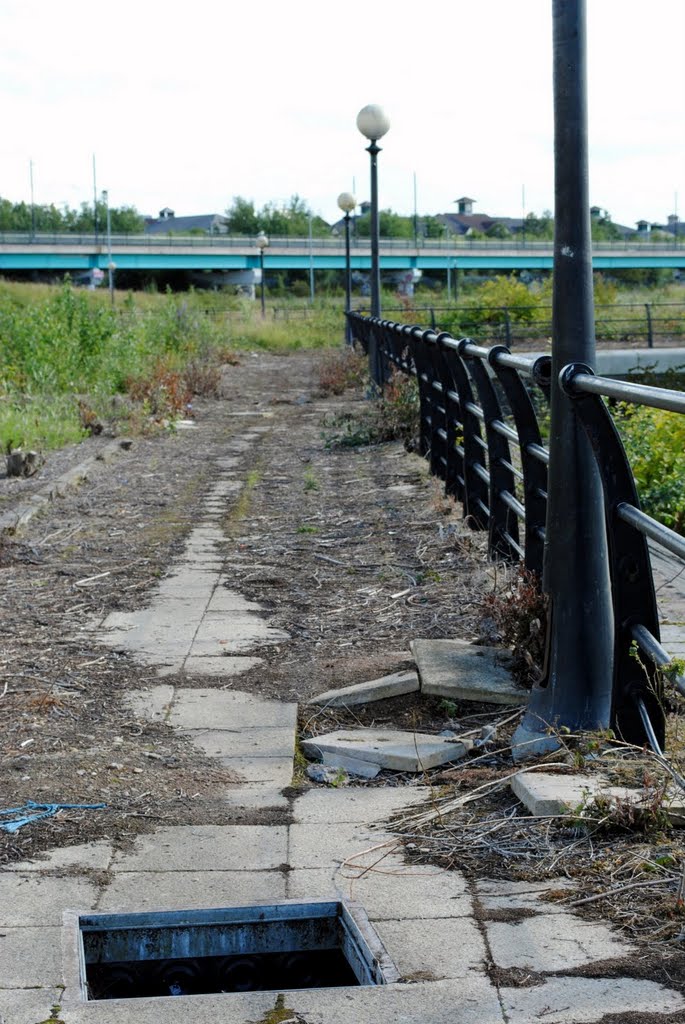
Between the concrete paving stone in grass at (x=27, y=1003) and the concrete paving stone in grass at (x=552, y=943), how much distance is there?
913 mm

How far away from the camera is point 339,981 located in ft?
9.71

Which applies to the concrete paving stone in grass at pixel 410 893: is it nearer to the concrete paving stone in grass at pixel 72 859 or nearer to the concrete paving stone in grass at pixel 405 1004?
the concrete paving stone in grass at pixel 405 1004

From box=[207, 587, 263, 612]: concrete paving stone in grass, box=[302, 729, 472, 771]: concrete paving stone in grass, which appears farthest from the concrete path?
box=[207, 587, 263, 612]: concrete paving stone in grass

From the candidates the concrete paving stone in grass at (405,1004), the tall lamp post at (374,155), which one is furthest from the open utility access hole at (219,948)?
the tall lamp post at (374,155)

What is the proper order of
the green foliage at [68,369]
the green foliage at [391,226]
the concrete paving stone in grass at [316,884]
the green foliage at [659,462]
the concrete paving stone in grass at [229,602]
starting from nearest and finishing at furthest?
1. the concrete paving stone in grass at [316,884]
2. the concrete paving stone in grass at [229,602]
3. the green foliage at [659,462]
4. the green foliage at [68,369]
5. the green foliage at [391,226]

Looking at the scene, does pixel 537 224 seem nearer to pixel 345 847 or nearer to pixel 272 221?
pixel 272 221

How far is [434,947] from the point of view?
264 centimetres

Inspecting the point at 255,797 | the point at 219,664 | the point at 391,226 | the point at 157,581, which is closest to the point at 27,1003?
the point at 255,797

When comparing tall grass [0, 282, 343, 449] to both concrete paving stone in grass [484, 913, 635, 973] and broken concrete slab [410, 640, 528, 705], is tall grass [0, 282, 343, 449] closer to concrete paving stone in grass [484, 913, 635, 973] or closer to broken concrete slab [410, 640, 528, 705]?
broken concrete slab [410, 640, 528, 705]

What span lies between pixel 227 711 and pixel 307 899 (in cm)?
160

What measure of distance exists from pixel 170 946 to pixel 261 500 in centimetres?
667

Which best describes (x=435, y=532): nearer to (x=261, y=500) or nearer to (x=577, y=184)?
(x=261, y=500)

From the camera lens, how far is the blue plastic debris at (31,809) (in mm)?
3381

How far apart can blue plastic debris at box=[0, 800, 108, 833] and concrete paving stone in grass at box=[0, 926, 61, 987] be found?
0.65m
